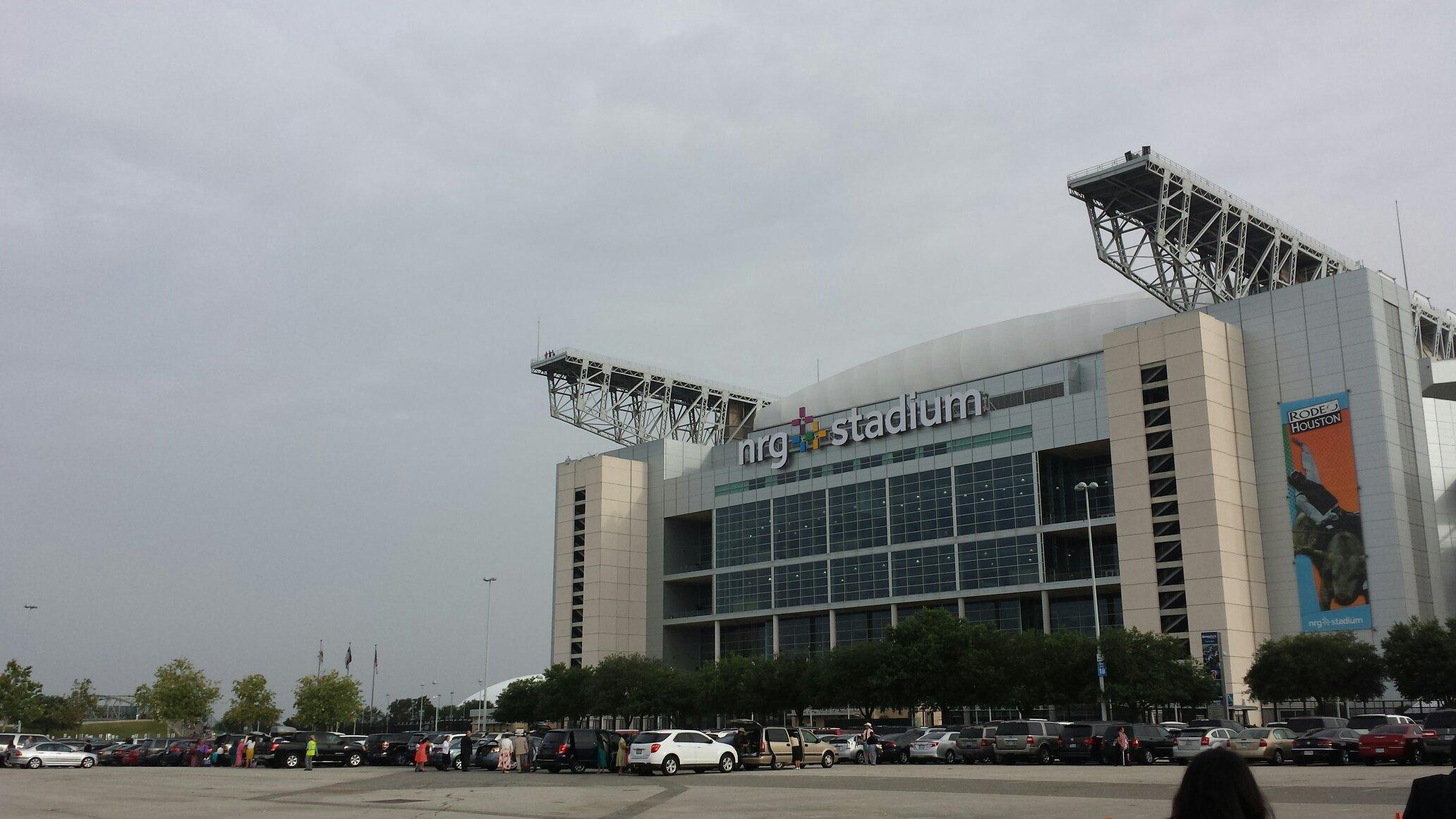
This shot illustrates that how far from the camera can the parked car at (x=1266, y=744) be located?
47.5 meters

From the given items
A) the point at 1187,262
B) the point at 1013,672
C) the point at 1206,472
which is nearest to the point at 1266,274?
the point at 1187,262

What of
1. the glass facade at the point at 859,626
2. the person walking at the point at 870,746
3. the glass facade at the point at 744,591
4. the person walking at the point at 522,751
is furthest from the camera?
the glass facade at the point at 744,591

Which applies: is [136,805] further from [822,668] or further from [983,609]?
[983,609]

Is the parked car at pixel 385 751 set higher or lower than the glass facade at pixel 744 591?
lower

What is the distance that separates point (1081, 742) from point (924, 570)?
46.3 meters

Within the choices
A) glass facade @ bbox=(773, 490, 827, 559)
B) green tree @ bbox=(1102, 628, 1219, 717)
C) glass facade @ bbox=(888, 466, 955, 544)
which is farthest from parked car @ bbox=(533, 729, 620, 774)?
glass facade @ bbox=(773, 490, 827, 559)

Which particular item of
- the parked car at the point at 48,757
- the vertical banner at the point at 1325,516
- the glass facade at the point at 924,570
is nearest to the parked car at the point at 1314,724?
the vertical banner at the point at 1325,516

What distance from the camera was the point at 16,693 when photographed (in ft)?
344

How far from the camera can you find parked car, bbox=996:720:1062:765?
50812mm

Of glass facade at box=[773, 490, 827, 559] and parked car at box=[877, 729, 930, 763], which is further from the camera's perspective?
glass facade at box=[773, 490, 827, 559]

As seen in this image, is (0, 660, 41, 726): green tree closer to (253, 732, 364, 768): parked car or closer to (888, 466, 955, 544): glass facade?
(253, 732, 364, 768): parked car

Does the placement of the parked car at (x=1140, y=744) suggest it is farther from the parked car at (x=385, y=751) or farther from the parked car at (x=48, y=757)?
the parked car at (x=48, y=757)

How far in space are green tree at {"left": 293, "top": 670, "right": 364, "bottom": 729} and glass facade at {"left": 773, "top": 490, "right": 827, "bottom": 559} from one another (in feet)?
173

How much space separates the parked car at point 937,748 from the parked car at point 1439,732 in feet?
60.9
